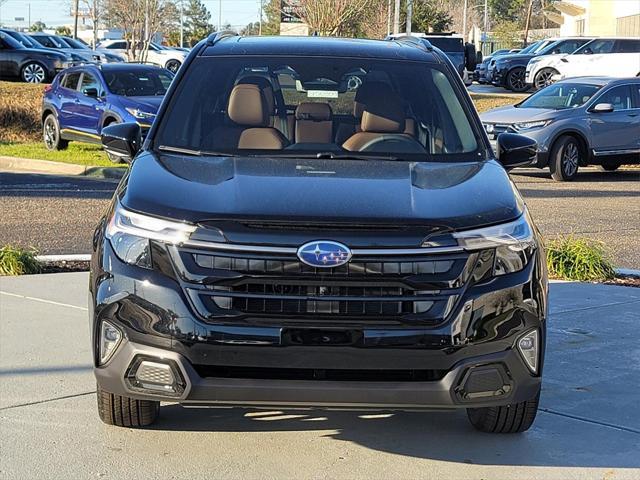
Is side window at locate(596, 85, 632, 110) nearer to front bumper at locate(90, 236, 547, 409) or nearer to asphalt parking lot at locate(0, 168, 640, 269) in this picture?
asphalt parking lot at locate(0, 168, 640, 269)

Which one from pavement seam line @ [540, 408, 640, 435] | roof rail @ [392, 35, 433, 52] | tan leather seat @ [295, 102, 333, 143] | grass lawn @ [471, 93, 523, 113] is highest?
roof rail @ [392, 35, 433, 52]

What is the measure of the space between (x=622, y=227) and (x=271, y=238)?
359 inches

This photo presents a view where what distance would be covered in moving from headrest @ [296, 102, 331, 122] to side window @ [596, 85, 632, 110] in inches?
535

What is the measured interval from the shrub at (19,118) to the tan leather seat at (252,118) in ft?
62.7

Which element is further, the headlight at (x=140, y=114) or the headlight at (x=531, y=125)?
the headlight at (x=140, y=114)

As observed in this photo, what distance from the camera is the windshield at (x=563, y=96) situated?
1850cm

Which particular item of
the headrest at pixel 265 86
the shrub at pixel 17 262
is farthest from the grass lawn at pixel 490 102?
the headrest at pixel 265 86

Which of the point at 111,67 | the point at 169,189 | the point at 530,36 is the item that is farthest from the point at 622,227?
the point at 530,36

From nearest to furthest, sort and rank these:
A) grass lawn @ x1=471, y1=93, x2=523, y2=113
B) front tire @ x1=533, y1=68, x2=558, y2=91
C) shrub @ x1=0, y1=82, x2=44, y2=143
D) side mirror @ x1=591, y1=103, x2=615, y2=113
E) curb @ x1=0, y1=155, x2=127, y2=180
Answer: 1. curb @ x1=0, y1=155, x2=127, y2=180
2. side mirror @ x1=591, y1=103, x2=615, y2=113
3. shrub @ x1=0, y1=82, x2=44, y2=143
4. grass lawn @ x1=471, y1=93, x2=523, y2=113
5. front tire @ x1=533, y1=68, x2=558, y2=91

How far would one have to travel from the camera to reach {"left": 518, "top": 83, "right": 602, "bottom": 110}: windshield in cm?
1850

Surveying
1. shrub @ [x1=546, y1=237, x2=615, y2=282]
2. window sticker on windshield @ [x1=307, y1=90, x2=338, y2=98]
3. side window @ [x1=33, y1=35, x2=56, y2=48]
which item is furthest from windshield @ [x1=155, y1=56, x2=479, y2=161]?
side window @ [x1=33, y1=35, x2=56, y2=48]

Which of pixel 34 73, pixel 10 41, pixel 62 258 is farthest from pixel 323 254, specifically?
pixel 10 41

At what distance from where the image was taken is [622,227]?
1259cm

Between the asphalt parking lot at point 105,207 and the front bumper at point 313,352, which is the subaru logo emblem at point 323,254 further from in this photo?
the asphalt parking lot at point 105,207
